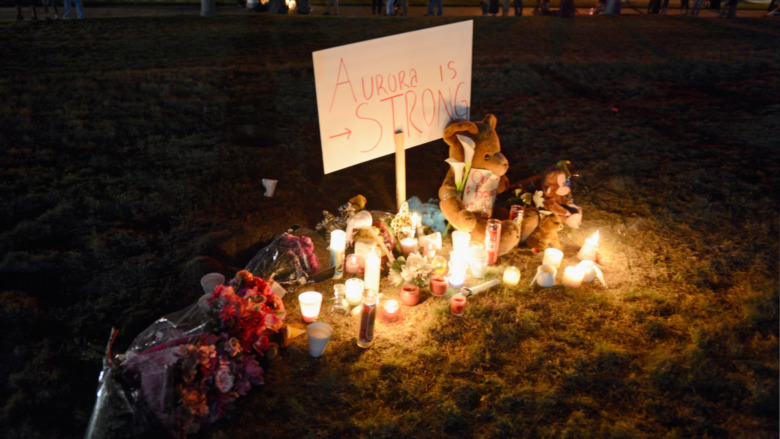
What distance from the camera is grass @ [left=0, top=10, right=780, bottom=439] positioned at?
246 centimetres

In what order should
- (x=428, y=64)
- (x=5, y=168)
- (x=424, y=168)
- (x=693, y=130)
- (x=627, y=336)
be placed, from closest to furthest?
(x=627, y=336) < (x=428, y=64) < (x=5, y=168) < (x=424, y=168) < (x=693, y=130)

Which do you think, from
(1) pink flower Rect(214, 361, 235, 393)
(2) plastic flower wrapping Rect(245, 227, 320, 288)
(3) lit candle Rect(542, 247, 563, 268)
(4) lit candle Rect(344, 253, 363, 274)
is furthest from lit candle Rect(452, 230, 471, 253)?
(1) pink flower Rect(214, 361, 235, 393)

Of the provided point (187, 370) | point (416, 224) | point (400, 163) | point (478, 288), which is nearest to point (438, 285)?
point (478, 288)

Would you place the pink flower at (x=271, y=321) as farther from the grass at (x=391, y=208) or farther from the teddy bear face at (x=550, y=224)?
the teddy bear face at (x=550, y=224)

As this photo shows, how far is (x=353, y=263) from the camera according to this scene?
11.5 ft

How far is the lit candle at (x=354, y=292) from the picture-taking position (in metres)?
3.18

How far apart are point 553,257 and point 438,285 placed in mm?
936

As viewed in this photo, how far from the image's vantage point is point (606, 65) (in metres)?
9.65

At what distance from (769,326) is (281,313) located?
119 inches

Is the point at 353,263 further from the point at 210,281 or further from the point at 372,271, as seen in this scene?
the point at 210,281

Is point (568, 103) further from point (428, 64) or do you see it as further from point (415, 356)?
point (415, 356)

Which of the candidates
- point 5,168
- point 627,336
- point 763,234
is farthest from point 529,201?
point 5,168

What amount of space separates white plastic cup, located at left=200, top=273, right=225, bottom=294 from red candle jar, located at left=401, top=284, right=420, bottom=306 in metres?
1.20

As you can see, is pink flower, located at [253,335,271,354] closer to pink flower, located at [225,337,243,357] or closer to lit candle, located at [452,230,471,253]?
pink flower, located at [225,337,243,357]
